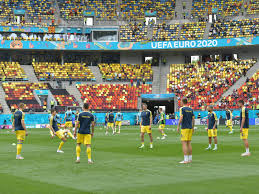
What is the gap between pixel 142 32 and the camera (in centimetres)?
7588

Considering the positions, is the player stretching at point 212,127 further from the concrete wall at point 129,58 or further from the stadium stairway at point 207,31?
the concrete wall at point 129,58

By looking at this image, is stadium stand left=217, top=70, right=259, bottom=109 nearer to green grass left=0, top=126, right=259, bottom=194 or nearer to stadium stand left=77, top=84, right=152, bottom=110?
stadium stand left=77, top=84, right=152, bottom=110

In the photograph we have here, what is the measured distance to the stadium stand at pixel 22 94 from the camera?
60784 millimetres

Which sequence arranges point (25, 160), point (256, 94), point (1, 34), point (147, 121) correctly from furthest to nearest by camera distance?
point (1, 34) < point (256, 94) < point (147, 121) < point (25, 160)

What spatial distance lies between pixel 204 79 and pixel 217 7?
46.7 ft

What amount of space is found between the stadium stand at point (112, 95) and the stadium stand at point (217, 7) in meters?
16.2

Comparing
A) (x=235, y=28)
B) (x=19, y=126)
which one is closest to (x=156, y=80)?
(x=235, y=28)

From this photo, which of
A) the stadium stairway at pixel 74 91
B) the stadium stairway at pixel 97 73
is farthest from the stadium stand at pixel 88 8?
the stadium stairway at pixel 74 91

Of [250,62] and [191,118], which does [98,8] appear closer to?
[250,62]

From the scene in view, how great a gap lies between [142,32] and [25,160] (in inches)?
2337

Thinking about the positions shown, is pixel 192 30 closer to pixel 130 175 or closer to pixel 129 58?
pixel 129 58

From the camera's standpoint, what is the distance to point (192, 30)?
7419 cm

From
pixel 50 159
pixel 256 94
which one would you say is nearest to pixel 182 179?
pixel 50 159

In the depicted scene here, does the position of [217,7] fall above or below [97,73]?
above
